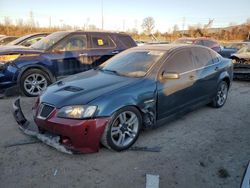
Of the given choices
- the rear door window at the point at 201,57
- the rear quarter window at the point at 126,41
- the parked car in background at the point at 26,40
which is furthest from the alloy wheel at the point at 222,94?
the parked car in background at the point at 26,40

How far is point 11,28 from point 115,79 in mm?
37762

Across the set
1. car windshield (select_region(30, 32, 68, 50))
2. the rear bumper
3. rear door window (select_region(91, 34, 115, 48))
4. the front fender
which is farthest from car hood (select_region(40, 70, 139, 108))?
the rear bumper

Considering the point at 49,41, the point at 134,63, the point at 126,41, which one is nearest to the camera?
the point at 134,63

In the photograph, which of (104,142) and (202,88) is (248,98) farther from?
(104,142)

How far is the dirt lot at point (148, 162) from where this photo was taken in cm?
317

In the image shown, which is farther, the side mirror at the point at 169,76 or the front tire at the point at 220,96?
the front tire at the point at 220,96

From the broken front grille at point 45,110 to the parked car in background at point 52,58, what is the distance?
311cm

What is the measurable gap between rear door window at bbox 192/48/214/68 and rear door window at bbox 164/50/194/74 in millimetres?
190

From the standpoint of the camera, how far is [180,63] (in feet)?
15.8

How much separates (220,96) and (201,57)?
1.24m

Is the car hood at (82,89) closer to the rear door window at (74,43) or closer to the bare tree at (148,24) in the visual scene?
the rear door window at (74,43)

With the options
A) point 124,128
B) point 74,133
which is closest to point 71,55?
point 124,128

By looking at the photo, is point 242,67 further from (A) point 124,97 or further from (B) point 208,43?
(A) point 124,97

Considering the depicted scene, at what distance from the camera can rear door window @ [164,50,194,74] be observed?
15.0ft
